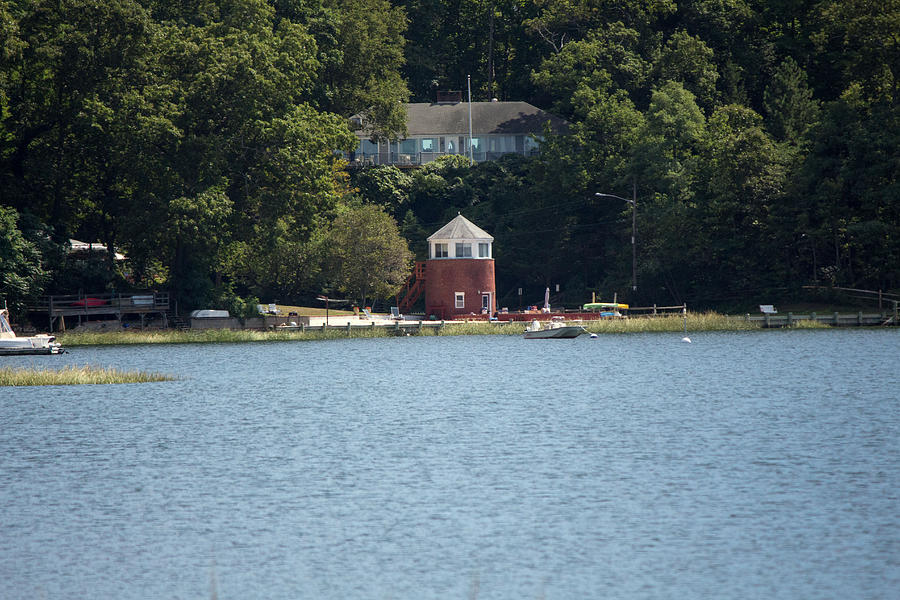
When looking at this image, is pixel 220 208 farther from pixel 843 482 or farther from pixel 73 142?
pixel 843 482

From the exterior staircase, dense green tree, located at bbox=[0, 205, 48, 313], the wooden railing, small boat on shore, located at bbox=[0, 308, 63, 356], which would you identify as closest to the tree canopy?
dense green tree, located at bbox=[0, 205, 48, 313]

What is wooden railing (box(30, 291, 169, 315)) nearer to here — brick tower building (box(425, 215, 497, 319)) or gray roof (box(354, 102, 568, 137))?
brick tower building (box(425, 215, 497, 319))

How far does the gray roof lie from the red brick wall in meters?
36.9

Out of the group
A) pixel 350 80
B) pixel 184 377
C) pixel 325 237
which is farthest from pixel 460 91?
pixel 184 377

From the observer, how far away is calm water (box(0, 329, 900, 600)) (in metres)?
22.4

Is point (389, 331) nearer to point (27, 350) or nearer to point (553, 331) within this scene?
point (553, 331)

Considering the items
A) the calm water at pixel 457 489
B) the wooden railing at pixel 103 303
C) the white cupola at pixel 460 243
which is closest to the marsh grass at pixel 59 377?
the calm water at pixel 457 489

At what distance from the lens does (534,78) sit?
12631 cm

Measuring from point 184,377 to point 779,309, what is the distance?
175ft

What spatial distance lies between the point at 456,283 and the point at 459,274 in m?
0.82

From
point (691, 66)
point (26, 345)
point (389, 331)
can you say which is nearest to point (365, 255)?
point (389, 331)

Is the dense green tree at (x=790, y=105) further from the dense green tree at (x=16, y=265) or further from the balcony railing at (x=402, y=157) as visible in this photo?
the dense green tree at (x=16, y=265)

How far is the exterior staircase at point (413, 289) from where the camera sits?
108188 mm

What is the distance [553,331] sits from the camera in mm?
87875
